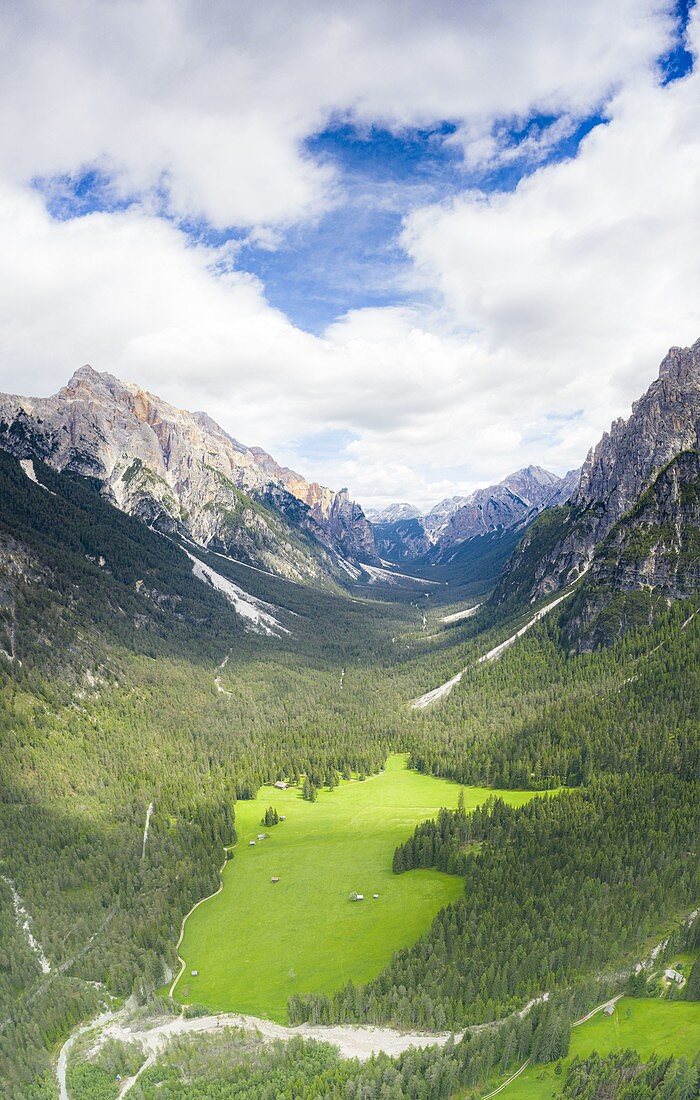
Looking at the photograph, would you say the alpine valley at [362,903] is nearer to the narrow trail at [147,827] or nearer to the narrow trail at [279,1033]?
the narrow trail at [279,1033]

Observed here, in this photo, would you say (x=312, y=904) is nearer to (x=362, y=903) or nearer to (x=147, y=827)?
(x=362, y=903)

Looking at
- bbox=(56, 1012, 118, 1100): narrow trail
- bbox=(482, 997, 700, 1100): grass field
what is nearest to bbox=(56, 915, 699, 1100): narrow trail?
bbox=(56, 1012, 118, 1100): narrow trail

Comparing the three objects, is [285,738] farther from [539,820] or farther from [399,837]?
[539,820]

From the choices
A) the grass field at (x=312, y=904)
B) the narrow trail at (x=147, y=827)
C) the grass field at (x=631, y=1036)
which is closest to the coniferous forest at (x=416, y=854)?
the narrow trail at (x=147, y=827)

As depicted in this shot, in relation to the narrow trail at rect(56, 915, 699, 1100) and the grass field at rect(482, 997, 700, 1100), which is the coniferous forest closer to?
the narrow trail at rect(56, 915, 699, 1100)

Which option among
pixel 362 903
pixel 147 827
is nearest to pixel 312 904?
pixel 362 903

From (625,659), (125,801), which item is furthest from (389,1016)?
(625,659)

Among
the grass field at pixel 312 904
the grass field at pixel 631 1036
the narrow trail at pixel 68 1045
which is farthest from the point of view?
the grass field at pixel 312 904
